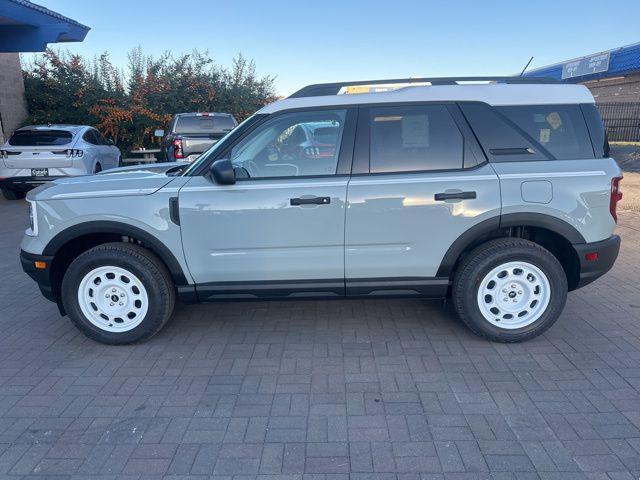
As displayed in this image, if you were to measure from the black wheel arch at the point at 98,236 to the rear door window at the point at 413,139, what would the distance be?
5.71 feet

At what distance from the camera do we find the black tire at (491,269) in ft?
13.0

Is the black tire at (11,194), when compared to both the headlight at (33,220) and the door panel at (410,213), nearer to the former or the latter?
the headlight at (33,220)

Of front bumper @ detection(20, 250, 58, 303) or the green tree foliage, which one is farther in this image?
the green tree foliage

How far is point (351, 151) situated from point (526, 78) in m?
1.63

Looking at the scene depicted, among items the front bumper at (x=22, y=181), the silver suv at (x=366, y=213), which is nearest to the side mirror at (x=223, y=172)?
the silver suv at (x=366, y=213)

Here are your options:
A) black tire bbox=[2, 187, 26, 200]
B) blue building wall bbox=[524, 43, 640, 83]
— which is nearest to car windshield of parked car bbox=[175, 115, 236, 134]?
black tire bbox=[2, 187, 26, 200]

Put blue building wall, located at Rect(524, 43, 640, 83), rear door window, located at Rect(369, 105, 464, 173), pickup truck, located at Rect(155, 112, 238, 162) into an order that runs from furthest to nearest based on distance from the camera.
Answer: blue building wall, located at Rect(524, 43, 640, 83), pickup truck, located at Rect(155, 112, 238, 162), rear door window, located at Rect(369, 105, 464, 173)

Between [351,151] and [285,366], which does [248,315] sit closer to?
[285,366]

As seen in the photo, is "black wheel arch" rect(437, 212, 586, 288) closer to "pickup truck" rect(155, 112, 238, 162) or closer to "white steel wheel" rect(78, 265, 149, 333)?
"white steel wheel" rect(78, 265, 149, 333)

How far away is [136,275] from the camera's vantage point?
4.01m

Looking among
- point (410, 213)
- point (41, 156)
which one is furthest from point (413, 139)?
point (41, 156)

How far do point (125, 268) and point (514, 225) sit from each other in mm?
3054

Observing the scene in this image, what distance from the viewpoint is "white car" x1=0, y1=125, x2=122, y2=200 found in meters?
10.5

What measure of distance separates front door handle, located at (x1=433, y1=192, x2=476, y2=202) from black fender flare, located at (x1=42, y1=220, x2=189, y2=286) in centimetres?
207
